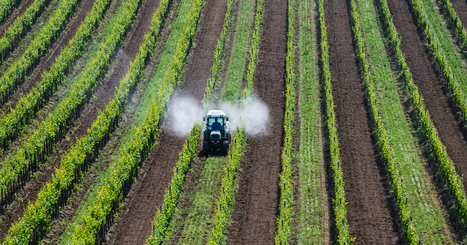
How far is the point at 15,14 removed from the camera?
186ft

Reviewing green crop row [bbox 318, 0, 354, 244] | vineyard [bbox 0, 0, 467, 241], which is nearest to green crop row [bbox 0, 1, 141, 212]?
vineyard [bbox 0, 0, 467, 241]

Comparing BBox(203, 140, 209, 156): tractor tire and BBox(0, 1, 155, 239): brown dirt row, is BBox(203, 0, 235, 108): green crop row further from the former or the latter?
BBox(0, 1, 155, 239): brown dirt row

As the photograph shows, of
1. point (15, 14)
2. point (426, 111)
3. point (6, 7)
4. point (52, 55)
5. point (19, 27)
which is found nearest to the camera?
point (426, 111)

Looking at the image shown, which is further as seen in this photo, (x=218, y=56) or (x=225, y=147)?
(x=218, y=56)

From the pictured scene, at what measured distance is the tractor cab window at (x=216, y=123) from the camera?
122 ft

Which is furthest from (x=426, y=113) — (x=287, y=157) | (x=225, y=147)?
(x=225, y=147)

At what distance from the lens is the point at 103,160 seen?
37.3m

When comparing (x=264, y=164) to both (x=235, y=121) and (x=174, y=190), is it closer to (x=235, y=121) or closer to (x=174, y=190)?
(x=235, y=121)

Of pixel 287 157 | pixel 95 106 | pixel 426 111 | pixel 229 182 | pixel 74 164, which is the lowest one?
pixel 74 164

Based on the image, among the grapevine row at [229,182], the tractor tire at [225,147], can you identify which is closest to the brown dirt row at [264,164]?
the grapevine row at [229,182]

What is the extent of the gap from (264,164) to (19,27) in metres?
29.6

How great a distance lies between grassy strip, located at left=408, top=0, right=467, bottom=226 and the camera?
105 feet

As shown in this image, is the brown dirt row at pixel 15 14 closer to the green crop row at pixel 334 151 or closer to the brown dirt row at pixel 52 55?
the brown dirt row at pixel 52 55

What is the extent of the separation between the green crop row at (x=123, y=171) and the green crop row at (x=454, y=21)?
25.5 m
